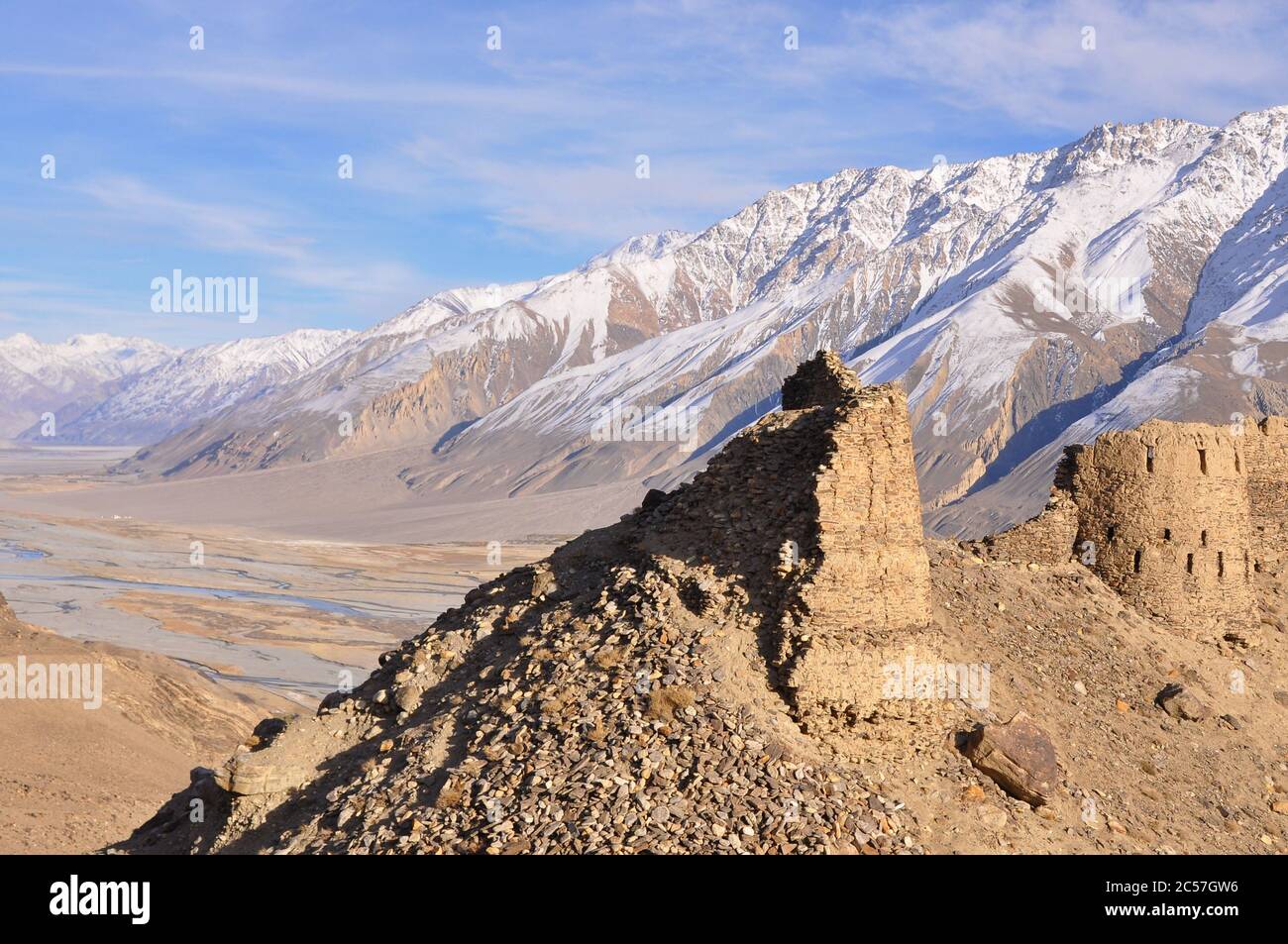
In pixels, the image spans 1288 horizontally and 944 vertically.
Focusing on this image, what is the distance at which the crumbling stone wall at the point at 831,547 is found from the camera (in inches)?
499

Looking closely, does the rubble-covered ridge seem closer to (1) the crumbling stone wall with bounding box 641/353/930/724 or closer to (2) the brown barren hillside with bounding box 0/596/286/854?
(1) the crumbling stone wall with bounding box 641/353/930/724

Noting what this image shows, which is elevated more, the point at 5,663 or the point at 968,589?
the point at 968,589

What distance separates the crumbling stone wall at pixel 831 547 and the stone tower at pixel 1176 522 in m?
8.86

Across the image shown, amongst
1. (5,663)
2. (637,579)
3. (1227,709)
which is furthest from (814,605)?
(5,663)

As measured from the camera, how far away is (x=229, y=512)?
507 feet

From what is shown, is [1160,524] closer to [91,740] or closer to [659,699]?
[659,699]

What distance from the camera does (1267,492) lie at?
2277 cm

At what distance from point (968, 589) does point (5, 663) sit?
26.7m

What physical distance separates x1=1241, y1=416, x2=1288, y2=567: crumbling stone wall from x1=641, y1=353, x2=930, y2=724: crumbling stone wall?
1258 cm

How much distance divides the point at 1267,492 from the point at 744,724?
51.5 feet

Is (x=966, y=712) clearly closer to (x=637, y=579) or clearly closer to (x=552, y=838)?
(x=637, y=579)

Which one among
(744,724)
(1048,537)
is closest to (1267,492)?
(1048,537)

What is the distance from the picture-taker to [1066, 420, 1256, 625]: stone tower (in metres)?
20.5
